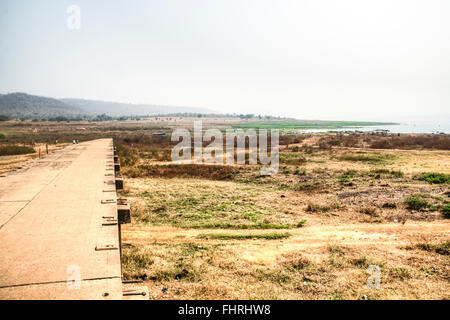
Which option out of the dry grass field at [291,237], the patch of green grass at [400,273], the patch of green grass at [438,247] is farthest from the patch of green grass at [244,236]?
the patch of green grass at [438,247]

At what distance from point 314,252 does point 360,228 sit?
296cm

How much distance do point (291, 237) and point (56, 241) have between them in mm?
6369

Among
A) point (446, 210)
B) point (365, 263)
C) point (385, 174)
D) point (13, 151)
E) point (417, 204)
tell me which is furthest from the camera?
point (13, 151)

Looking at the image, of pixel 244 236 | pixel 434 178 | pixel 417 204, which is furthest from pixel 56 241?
pixel 434 178

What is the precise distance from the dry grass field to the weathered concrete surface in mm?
1630

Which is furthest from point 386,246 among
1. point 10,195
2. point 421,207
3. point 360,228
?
point 10,195

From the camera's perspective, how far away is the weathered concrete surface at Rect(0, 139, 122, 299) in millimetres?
3209

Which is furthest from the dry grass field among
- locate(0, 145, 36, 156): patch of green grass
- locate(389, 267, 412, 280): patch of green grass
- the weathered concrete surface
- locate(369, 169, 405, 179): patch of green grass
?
locate(0, 145, 36, 156): patch of green grass

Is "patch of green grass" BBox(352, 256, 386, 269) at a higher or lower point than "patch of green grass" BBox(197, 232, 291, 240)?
higher

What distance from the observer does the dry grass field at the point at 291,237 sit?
235 inches

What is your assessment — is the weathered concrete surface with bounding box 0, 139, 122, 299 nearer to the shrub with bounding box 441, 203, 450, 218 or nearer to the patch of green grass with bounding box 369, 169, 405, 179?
the shrub with bounding box 441, 203, 450, 218

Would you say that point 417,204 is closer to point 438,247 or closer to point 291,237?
point 438,247

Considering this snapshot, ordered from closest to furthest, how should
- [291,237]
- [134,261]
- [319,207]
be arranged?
[134,261]
[291,237]
[319,207]

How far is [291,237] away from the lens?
29.0 feet
